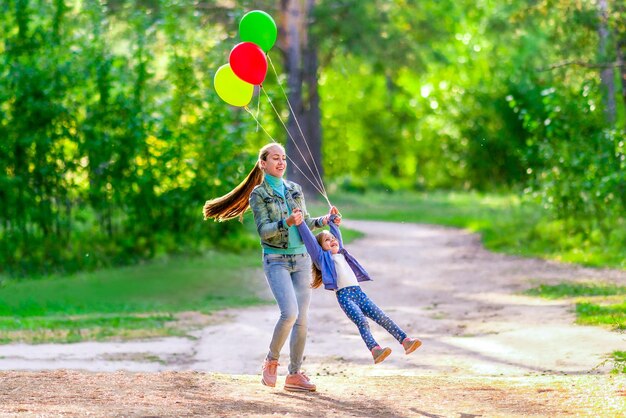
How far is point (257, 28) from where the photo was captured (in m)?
9.16

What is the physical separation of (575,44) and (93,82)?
7.68 metres

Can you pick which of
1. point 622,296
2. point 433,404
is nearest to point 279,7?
point 622,296

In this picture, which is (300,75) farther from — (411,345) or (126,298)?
(411,345)

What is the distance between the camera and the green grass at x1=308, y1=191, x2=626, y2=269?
702 inches

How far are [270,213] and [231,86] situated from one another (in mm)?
1710

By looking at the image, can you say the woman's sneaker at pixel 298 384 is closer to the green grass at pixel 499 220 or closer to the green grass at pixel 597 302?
the green grass at pixel 597 302

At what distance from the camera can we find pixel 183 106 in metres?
19.2

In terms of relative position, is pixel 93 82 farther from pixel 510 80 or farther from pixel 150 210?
pixel 510 80

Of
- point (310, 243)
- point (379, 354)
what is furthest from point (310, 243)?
point (379, 354)

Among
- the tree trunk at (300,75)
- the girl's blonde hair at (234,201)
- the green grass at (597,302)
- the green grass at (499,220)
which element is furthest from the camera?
the tree trunk at (300,75)

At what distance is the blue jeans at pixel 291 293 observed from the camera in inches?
308

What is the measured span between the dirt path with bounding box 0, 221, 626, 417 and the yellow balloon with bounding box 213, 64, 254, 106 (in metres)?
2.24

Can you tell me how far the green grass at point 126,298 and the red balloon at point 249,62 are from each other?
13.3 feet

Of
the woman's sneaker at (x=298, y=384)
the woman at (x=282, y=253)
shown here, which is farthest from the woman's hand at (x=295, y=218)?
the woman's sneaker at (x=298, y=384)
